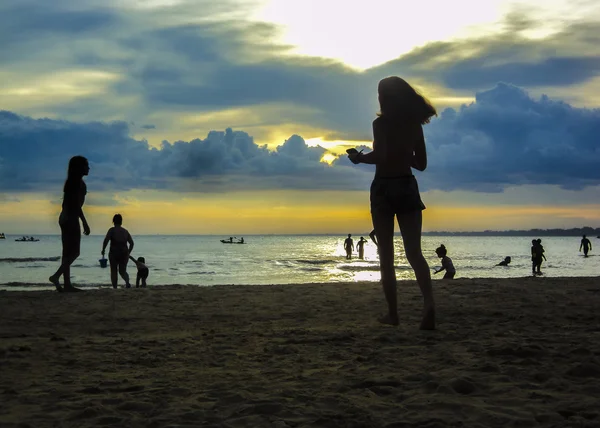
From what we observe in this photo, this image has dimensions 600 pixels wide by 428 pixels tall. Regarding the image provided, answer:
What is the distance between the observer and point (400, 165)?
5316 millimetres

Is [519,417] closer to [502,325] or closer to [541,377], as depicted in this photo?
[541,377]

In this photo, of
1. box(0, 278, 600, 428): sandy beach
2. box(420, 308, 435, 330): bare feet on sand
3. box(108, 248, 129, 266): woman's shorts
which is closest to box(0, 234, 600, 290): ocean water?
box(108, 248, 129, 266): woman's shorts

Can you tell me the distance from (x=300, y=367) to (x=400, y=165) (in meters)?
2.21

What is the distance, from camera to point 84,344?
495cm

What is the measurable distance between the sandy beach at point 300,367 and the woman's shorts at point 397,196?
112cm

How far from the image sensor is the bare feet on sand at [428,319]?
530 cm

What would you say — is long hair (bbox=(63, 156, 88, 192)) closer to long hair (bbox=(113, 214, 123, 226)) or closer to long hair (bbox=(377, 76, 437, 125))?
long hair (bbox=(113, 214, 123, 226))

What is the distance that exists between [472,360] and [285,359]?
1.33 metres

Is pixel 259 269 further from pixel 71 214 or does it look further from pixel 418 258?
pixel 418 258

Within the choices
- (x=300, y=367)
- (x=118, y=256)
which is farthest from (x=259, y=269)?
(x=300, y=367)

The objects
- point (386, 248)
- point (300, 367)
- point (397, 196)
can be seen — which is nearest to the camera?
point (300, 367)

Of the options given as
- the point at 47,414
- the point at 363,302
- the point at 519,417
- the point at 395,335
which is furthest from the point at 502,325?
the point at 47,414

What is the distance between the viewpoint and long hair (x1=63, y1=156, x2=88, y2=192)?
379 inches

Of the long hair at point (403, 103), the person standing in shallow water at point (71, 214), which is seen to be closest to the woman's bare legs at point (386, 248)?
the long hair at point (403, 103)
